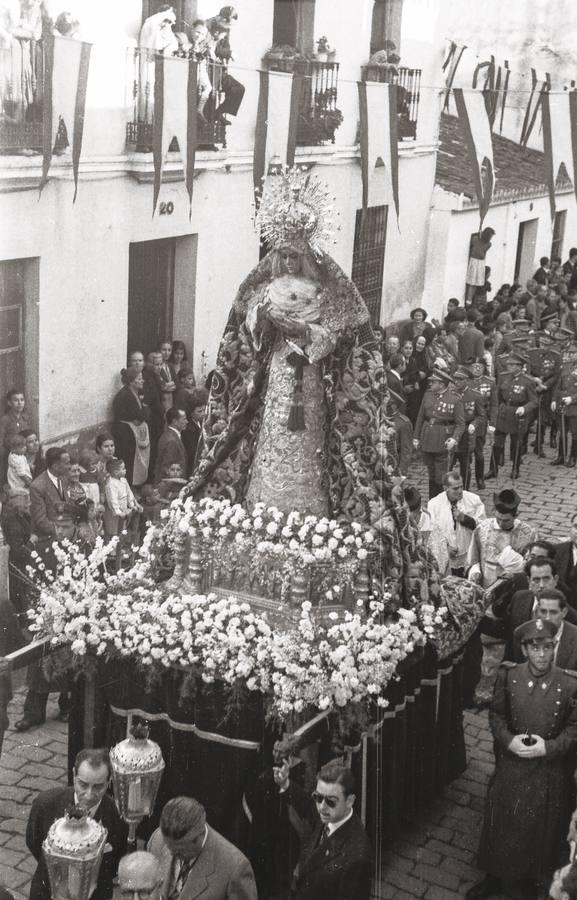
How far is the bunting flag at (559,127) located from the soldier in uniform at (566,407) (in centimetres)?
348

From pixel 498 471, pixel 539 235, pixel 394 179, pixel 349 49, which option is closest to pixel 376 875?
pixel 394 179

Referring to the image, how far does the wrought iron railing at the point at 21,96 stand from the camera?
32.2ft

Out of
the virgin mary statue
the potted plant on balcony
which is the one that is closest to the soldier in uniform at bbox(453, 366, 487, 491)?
the potted plant on balcony

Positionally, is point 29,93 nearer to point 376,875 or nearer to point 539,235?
point 376,875

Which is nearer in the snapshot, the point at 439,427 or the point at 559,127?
the point at 559,127

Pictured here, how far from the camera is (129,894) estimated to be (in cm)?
426

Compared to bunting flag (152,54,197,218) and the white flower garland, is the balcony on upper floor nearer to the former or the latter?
bunting flag (152,54,197,218)

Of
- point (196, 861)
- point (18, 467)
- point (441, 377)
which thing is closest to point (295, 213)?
point (196, 861)

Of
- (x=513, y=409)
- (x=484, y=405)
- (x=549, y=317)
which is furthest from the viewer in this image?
(x=549, y=317)

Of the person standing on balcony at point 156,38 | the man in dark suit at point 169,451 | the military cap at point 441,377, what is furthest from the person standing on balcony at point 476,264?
the man in dark suit at point 169,451

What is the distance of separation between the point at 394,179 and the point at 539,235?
1385 centimetres

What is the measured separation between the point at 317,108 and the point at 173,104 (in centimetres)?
557

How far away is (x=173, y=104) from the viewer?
9148mm

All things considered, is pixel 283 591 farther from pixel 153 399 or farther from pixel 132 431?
pixel 153 399
